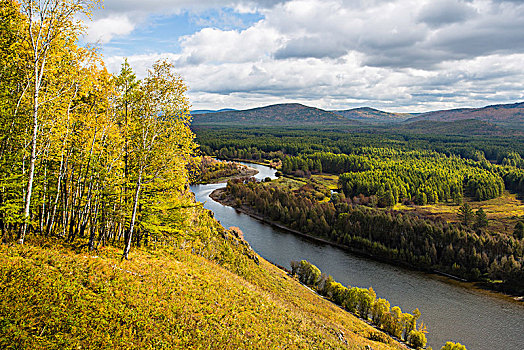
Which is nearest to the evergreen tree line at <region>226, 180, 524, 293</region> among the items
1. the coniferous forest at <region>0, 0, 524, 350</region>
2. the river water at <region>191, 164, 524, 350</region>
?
the river water at <region>191, 164, 524, 350</region>

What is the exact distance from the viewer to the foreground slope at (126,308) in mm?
11117

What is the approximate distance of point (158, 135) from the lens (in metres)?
19.7

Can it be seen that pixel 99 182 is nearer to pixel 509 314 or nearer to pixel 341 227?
pixel 509 314

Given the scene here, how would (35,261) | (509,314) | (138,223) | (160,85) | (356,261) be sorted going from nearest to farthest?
(35,261), (160,85), (138,223), (509,314), (356,261)

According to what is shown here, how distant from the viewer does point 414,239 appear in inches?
2965

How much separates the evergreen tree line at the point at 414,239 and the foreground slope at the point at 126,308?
59.3m

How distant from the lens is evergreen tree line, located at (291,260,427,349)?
4312cm

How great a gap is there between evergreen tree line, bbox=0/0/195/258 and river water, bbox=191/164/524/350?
45002mm

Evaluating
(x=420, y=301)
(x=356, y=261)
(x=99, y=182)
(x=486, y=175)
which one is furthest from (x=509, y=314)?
(x=486, y=175)

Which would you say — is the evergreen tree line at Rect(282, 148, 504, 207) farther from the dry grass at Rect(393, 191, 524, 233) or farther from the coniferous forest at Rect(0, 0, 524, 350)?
the coniferous forest at Rect(0, 0, 524, 350)

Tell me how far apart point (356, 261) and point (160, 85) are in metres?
64.9

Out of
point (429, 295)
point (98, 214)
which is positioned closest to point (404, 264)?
point (429, 295)

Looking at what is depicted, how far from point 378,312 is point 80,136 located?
45386 millimetres

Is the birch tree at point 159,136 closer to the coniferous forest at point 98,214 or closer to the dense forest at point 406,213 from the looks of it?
the coniferous forest at point 98,214
